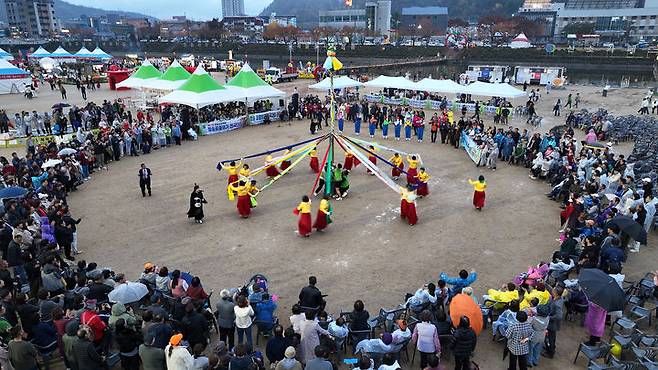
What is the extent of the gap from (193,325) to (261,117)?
20066 millimetres

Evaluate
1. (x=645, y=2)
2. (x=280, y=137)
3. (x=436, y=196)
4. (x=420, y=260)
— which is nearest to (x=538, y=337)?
(x=420, y=260)

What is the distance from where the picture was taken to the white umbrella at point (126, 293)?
7297 mm

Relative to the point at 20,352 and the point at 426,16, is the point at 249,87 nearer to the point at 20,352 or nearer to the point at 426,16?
the point at 20,352

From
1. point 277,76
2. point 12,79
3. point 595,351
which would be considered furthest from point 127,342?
point 277,76

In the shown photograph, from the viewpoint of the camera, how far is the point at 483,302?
8500mm

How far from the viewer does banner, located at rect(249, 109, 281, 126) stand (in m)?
25.5

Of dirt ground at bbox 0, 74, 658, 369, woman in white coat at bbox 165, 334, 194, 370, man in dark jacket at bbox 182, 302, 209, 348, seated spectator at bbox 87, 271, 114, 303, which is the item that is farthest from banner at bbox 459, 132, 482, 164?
woman in white coat at bbox 165, 334, 194, 370

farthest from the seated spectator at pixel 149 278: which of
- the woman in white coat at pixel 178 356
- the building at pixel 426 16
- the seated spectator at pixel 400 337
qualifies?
the building at pixel 426 16

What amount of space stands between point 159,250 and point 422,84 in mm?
21113

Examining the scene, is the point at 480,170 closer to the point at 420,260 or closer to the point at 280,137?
the point at 420,260

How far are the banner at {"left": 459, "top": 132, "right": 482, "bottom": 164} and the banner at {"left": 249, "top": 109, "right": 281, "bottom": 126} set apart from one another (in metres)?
10.8

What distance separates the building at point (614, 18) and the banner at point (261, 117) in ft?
276

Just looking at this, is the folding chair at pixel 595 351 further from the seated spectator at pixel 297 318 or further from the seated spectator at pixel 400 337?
the seated spectator at pixel 297 318

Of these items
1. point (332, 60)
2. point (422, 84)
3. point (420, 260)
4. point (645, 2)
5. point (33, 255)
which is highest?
point (645, 2)
